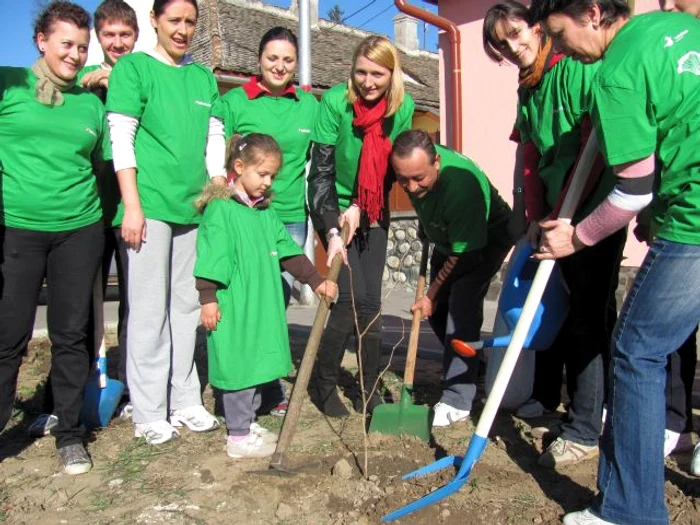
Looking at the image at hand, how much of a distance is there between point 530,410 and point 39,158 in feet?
9.30

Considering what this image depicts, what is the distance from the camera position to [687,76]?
217 cm

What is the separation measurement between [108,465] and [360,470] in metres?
1.19

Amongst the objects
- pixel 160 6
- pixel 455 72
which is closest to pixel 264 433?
pixel 160 6

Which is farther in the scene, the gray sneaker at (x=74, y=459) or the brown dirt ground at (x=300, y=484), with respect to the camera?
the gray sneaker at (x=74, y=459)

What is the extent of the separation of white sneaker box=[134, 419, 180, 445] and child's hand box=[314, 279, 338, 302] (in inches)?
42.2

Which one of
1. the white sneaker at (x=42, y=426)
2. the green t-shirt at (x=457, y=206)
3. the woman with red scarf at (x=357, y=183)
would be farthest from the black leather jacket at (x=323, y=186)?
the white sneaker at (x=42, y=426)

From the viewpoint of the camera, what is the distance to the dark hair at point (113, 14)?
390 centimetres

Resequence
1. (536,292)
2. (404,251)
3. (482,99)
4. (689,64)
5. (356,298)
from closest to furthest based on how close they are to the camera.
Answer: (689,64) → (536,292) → (356,298) → (482,99) → (404,251)

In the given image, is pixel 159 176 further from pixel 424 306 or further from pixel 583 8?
pixel 583 8

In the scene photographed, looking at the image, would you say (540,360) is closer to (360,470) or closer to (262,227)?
(360,470)

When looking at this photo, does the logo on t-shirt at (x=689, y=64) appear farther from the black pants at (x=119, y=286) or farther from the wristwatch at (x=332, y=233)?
the black pants at (x=119, y=286)

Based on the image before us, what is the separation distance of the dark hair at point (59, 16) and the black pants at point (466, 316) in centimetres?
217

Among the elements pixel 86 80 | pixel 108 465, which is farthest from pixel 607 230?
pixel 86 80

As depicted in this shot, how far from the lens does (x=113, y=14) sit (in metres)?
3.90
